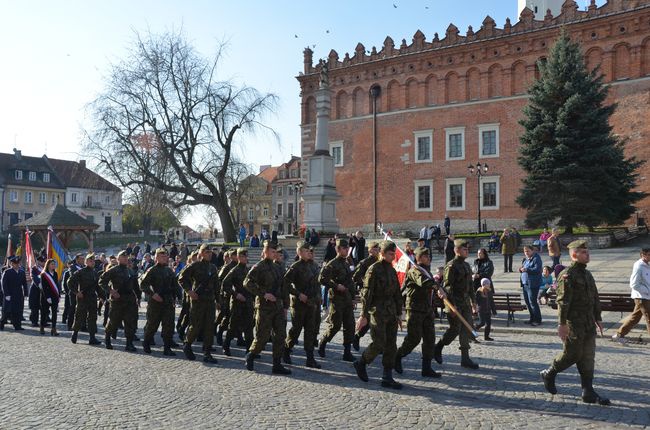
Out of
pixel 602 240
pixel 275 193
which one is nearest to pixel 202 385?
pixel 602 240

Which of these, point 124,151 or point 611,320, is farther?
point 124,151

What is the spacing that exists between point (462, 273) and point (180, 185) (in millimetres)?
32382

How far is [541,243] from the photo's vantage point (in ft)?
79.5

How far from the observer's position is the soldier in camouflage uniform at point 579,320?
265 inches

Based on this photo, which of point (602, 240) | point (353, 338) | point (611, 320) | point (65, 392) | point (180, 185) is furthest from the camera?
point (180, 185)

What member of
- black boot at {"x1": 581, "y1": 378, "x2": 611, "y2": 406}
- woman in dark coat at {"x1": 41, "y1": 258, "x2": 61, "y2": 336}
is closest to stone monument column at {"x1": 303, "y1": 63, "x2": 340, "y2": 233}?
woman in dark coat at {"x1": 41, "y1": 258, "x2": 61, "y2": 336}

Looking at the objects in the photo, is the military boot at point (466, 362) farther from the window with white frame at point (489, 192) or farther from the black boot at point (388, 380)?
the window with white frame at point (489, 192)

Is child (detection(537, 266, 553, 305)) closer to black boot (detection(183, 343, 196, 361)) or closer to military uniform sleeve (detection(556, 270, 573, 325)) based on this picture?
military uniform sleeve (detection(556, 270, 573, 325))

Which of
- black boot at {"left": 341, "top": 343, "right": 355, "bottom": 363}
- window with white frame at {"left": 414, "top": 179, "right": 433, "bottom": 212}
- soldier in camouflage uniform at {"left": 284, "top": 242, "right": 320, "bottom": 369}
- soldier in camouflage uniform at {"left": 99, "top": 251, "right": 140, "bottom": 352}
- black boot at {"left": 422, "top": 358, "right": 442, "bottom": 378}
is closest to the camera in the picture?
black boot at {"left": 422, "top": 358, "right": 442, "bottom": 378}

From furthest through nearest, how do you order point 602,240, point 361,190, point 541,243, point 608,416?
point 361,190 < point 602,240 < point 541,243 < point 608,416

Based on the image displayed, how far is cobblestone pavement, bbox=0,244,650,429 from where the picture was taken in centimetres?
618

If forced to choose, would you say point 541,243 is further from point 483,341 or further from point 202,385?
point 202,385

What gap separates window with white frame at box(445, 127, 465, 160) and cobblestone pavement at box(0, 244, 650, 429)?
33.2 metres

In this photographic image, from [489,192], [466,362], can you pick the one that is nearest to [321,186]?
[489,192]
